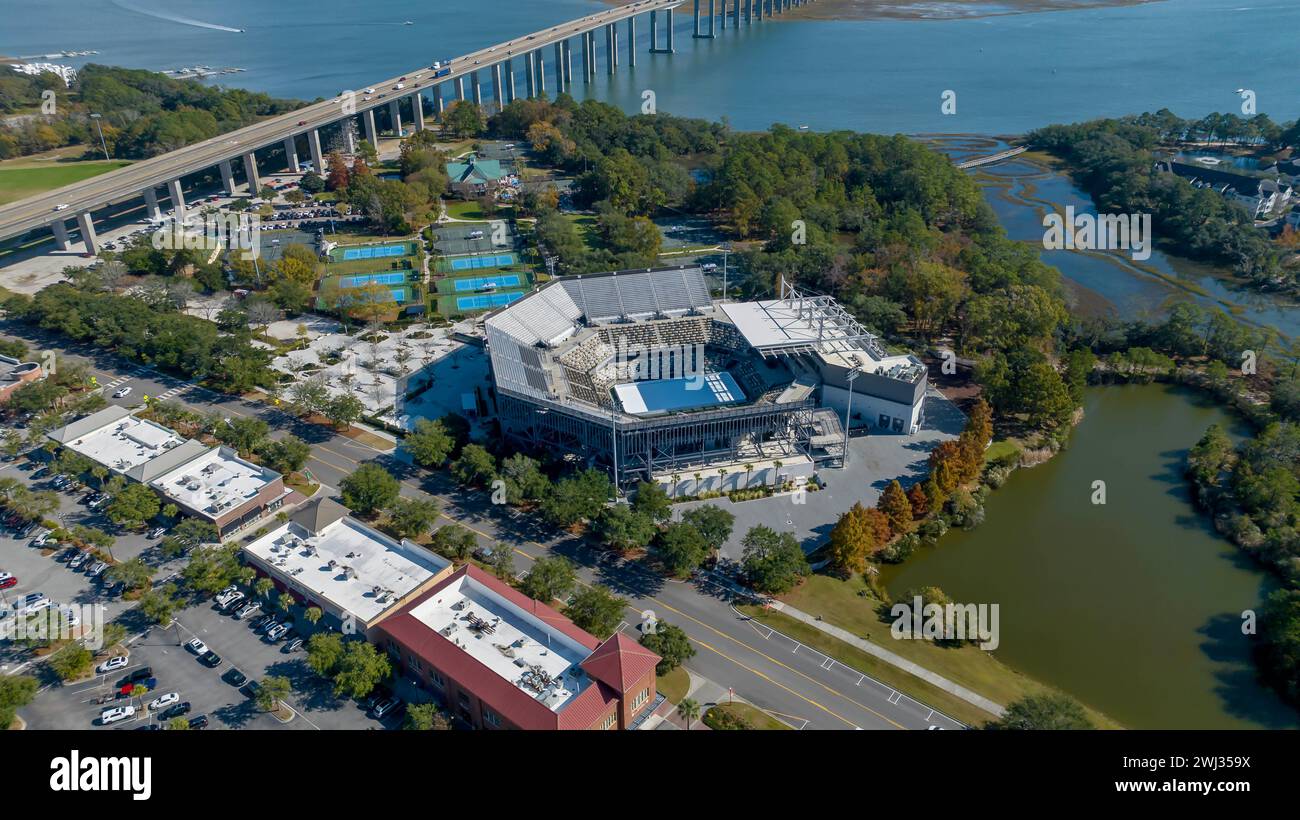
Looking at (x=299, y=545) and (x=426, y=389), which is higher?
(x=426, y=389)

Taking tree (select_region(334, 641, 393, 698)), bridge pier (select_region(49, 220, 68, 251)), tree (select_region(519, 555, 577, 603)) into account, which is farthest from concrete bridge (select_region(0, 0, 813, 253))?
tree (select_region(519, 555, 577, 603))

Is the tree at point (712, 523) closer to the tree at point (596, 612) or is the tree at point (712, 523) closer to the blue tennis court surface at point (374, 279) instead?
the tree at point (596, 612)

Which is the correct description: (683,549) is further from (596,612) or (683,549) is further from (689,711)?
(689,711)

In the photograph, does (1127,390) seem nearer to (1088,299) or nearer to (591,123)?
(1088,299)

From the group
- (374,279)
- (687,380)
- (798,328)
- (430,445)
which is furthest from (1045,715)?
(374,279)

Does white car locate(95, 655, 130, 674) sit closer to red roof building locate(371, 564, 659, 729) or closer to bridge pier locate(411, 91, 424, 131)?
red roof building locate(371, 564, 659, 729)

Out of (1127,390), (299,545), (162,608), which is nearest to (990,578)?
(1127,390)

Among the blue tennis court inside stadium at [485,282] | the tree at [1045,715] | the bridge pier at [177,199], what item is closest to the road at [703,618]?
the tree at [1045,715]
